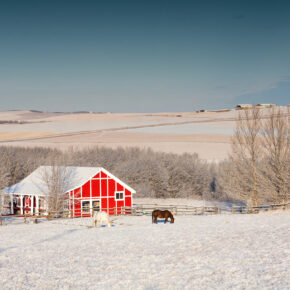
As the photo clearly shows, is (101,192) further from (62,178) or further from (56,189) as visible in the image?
(56,189)

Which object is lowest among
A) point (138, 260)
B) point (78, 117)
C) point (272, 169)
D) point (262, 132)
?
point (138, 260)

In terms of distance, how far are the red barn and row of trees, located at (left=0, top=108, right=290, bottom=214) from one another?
3.20 ft

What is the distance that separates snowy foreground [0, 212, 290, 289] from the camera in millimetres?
13289

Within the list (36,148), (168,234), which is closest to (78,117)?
(36,148)

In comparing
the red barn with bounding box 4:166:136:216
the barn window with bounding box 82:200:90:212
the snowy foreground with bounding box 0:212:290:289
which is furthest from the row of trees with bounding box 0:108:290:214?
the snowy foreground with bounding box 0:212:290:289

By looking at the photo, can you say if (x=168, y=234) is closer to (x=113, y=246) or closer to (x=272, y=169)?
(x=113, y=246)

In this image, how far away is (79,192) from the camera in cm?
4403

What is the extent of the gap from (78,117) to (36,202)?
405 feet

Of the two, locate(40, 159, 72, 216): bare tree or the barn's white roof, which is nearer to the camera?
locate(40, 159, 72, 216): bare tree

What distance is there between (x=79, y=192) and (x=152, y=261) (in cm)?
2839

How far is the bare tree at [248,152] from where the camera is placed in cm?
4533

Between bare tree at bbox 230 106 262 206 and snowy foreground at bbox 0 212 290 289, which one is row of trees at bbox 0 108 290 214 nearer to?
bare tree at bbox 230 106 262 206

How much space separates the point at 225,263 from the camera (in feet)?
49.6

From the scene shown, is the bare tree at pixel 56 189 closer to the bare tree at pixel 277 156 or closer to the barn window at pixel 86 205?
the barn window at pixel 86 205
